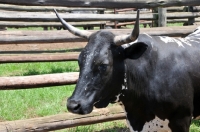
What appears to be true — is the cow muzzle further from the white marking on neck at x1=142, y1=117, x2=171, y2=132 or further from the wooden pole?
the wooden pole

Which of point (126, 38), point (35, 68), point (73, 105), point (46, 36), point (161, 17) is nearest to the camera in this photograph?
point (73, 105)

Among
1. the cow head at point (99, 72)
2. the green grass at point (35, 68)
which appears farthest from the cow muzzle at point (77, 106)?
the green grass at point (35, 68)

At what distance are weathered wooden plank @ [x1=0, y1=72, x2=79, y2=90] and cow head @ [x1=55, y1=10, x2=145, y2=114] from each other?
99 cm

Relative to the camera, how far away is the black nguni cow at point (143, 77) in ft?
9.23

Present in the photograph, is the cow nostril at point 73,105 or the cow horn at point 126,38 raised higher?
the cow horn at point 126,38

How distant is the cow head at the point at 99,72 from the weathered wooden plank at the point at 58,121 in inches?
40.1

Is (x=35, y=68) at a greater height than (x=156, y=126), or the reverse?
(x=156, y=126)

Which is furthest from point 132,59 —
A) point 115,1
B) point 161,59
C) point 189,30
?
point 189,30

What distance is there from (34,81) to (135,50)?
1.26m

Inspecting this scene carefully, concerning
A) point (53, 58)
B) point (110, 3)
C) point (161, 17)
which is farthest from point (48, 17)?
point (161, 17)

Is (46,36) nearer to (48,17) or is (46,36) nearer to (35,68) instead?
(48,17)

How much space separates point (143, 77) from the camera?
10.2 feet

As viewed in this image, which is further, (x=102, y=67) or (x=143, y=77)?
(x=143, y=77)

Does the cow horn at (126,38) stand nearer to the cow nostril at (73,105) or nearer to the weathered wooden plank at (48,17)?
the cow nostril at (73,105)
